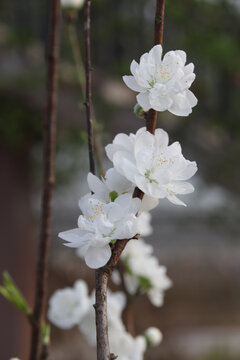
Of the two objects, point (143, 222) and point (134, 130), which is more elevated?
point (134, 130)

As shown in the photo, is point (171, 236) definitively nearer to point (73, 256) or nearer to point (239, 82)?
point (73, 256)

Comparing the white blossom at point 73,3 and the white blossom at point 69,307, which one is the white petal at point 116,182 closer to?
the white blossom at point 69,307

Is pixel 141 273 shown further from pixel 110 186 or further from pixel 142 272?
pixel 110 186

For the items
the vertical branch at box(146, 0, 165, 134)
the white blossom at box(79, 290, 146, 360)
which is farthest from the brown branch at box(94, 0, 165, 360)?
the white blossom at box(79, 290, 146, 360)

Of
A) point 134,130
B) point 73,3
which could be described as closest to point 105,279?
point 73,3

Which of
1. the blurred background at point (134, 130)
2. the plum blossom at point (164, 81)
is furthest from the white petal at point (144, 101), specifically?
the blurred background at point (134, 130)

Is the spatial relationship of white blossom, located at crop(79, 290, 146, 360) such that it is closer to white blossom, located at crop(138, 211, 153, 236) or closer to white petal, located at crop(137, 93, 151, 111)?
white blossom, located at crop(138, 211, 153, 236)
